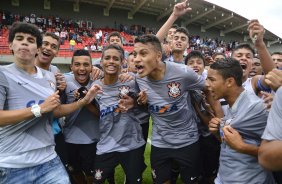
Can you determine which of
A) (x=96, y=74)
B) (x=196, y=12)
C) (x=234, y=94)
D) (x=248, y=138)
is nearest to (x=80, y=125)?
(x=96, y=74)

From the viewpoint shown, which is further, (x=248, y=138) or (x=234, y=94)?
(x=234, y=94)

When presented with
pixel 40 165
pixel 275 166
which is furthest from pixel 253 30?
pixel 40 165

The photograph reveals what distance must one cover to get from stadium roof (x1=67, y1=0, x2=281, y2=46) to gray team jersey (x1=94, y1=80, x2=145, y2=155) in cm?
2526

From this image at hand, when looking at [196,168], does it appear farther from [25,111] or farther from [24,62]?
[24,62]

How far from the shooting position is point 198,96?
143 inches

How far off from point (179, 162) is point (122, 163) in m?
0.69

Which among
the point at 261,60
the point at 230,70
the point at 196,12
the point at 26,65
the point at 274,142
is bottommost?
the point at 274,142

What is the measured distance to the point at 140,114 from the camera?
3.92 meters

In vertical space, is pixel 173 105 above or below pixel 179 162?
above

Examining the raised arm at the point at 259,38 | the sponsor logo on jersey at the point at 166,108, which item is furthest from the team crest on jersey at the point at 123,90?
the raised arm at the point at 259,38

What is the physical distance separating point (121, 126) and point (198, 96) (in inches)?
43.0

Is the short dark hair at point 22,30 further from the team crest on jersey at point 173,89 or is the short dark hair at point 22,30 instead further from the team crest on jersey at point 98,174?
the team crest on jersey at point 98,174

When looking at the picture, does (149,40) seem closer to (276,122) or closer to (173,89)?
(173,89)

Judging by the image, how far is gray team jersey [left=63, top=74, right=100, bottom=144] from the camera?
373 cm
